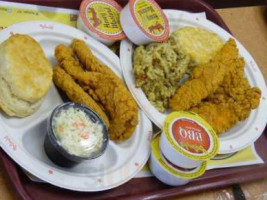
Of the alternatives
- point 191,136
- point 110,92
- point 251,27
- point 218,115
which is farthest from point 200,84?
point 251,27

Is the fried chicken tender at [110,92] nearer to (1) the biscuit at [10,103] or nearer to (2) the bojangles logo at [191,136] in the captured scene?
(2) the bojangles logo at [191,136]

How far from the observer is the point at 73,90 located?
1.55 metres

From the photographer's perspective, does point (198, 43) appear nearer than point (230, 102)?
No

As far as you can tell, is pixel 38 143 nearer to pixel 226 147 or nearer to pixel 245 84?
pixel 226 147

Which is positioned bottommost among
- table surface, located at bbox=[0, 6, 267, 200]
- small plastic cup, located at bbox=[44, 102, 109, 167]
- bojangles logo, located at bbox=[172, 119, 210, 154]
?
table surface, located at bbox=[0, 6, 267, 200]

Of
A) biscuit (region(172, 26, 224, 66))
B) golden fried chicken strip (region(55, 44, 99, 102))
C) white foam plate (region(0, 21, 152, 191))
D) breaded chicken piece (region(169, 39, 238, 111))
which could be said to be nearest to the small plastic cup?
white foam plate (region(0, 21, 152, 191))

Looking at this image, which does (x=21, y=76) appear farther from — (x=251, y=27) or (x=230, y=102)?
(x=251, y=27)

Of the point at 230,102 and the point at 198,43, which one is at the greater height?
the point at 198,43

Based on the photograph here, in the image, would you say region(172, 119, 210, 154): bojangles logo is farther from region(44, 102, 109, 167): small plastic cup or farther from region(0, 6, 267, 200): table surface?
region(0, 6, 267, 200): table surface

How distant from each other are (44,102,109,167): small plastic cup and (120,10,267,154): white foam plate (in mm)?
275

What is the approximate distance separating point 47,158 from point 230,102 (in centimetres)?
83

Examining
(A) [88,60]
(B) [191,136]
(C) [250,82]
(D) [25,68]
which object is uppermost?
(D) [25,68]

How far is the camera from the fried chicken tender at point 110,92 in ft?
5.12

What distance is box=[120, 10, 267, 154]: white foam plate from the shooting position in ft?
5.55
